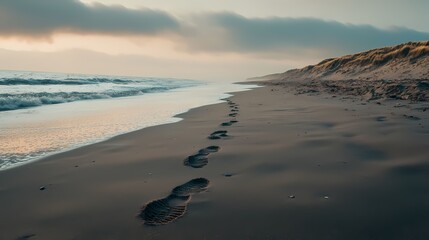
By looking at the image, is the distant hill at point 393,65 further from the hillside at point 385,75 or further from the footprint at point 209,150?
the footprint at point 209,150

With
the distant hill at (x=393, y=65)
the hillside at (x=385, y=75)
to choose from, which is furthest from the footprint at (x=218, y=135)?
the distant hill at (x=393, y=65)

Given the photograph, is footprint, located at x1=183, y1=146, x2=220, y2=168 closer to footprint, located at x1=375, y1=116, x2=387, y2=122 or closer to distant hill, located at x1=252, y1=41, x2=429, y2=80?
footprint, located at x1=375, y1=116, x2=387, y2=122

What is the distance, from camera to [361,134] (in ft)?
19.6

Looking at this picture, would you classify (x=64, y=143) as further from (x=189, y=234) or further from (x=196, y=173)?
(x=189, y=234)

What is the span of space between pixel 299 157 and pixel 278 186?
4.03ft

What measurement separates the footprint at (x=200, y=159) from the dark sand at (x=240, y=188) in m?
0.06

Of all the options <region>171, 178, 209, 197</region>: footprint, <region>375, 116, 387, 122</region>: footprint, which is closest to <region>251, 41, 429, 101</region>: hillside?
<region>375, 116, 387, 122</region>: footprint

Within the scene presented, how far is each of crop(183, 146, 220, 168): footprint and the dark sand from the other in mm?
57

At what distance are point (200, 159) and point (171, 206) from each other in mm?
1746

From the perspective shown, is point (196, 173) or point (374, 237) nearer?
point (374, 237)

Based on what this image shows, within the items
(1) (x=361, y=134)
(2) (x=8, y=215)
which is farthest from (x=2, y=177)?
(1) (x=361, y=134)

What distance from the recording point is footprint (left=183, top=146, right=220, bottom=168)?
4.74 m

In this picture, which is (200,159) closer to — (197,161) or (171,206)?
(197,161)

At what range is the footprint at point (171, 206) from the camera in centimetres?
298
